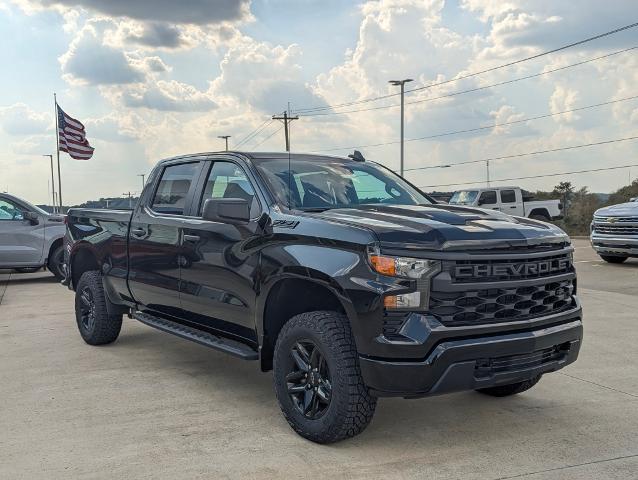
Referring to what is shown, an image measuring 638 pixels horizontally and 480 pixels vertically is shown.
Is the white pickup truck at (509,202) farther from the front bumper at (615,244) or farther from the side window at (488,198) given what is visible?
the front bumper at (615,244)

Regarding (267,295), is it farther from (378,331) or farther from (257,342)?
(378,331)

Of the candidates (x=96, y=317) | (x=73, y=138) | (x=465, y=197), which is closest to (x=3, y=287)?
(x=96, y=317)

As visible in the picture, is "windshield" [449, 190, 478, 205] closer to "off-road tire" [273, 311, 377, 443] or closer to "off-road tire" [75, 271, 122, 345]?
"off-road tire" [75, 271, 122, 345]

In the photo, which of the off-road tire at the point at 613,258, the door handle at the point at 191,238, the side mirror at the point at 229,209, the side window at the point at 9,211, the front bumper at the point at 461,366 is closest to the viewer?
the front bumper at the point at 461,366

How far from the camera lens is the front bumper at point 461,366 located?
354cm

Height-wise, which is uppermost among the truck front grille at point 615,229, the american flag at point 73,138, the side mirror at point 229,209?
the american flag at point 73,138

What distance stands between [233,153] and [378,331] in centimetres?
213

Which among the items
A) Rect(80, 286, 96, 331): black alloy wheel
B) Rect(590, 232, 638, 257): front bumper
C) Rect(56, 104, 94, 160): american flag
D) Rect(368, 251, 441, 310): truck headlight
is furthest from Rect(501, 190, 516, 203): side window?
Rect(368, 251, 441, 310): truck headlight

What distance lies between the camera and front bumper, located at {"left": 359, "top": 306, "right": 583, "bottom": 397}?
3.54 metres

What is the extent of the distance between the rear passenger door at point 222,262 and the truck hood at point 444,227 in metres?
0.66

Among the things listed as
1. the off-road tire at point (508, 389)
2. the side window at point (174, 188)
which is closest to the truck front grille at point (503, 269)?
the off-road tire at point (508, 389)

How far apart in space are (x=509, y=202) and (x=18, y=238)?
1840 centimetres

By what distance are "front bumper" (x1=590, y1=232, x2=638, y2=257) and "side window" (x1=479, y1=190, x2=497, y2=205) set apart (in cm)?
1099

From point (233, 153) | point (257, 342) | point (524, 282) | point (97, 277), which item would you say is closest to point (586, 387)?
point (524, 282)
